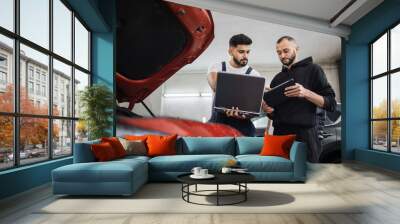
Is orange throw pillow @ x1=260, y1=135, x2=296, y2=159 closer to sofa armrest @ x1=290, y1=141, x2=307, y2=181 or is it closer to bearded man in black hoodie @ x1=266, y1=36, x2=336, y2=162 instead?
sofa armrest @ x1=290, y1=141, x2=307, y2=181

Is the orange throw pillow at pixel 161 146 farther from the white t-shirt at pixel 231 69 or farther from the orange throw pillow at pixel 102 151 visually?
the white t-shirt at pixel 231 69

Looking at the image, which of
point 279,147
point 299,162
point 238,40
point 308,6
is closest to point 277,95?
point 238,40

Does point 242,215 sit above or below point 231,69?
below

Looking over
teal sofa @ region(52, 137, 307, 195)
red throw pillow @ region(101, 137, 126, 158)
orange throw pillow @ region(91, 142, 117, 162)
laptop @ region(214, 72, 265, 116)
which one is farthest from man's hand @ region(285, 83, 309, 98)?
orange throw pillow @ region(91, 142, 117, 162)

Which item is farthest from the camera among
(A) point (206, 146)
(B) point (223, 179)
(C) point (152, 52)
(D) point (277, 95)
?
(C) point (152, 52)

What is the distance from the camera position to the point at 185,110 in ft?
27.5

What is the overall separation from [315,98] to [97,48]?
4932 mm

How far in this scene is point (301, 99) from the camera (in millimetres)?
8070

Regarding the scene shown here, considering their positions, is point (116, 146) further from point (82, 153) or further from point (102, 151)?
point (82, 153)

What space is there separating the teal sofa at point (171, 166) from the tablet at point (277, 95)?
5.47ft

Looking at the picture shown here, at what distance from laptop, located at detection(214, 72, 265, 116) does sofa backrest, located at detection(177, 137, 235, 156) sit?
1519mm

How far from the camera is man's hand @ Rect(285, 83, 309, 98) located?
808 cm

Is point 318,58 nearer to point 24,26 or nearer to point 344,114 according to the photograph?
point 344,114

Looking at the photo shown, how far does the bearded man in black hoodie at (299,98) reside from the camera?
Answer: 26.6 feet
